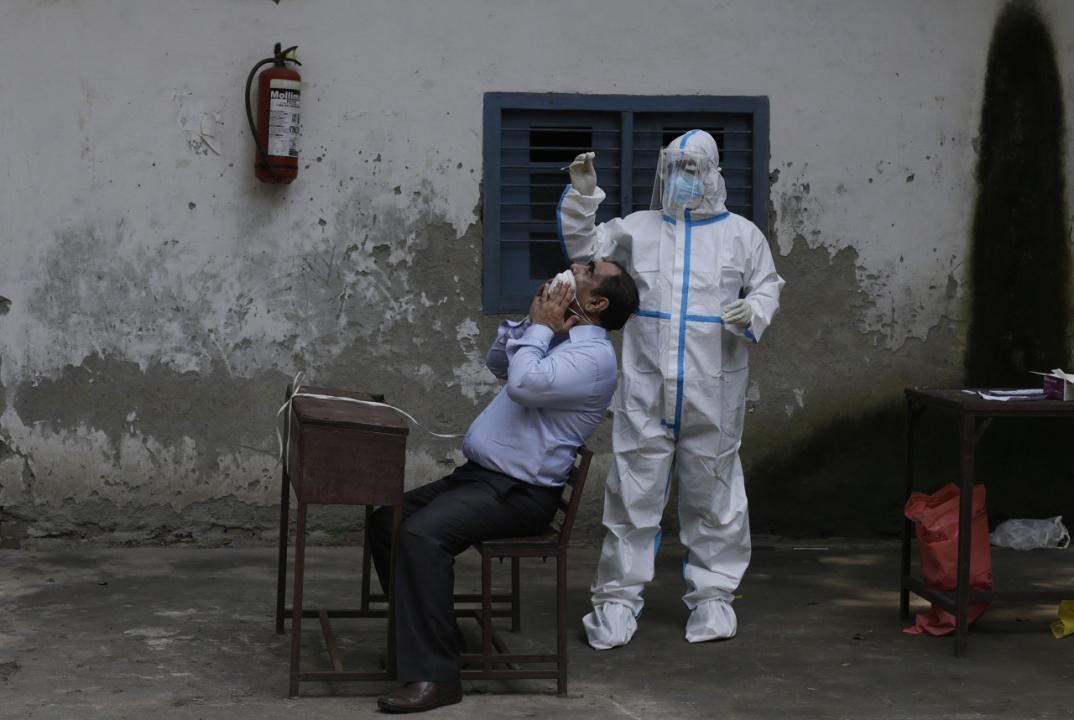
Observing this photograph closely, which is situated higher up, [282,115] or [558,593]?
[282,115]

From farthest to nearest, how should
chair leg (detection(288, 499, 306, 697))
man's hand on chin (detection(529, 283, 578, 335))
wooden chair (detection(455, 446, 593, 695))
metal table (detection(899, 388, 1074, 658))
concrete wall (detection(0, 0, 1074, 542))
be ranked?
concrete wall (detection(0, 0, 1074, 542)) < metal table (detection(899, 388, 1074, 658)) < man's hand on chin (detection(529, 283, 578, 335)) < wooden chair (detection(455, 446, 593, 695)) < chair leg (detection(288, 499, 306, 697))

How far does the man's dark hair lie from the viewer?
468 centimetres

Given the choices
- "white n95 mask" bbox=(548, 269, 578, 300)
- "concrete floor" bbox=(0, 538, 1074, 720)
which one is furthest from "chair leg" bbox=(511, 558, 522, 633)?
"white n95 mask" bbox=(548, 269, 578, 300)

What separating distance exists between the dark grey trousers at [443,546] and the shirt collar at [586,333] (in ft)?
1.62

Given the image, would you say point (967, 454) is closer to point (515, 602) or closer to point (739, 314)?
point (739, 314)

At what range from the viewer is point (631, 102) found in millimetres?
6508

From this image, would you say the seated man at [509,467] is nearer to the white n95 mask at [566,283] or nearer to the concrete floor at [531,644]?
the white n95 mask at [566,283]

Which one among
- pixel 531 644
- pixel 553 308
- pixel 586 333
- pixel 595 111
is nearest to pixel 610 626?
pixel 531 644

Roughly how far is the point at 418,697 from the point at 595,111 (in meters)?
3.22

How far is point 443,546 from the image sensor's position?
4.29 m

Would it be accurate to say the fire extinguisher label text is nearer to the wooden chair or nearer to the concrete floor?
the concrete floor

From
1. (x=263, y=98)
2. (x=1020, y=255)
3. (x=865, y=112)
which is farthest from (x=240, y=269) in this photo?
(x=1020, y=255)

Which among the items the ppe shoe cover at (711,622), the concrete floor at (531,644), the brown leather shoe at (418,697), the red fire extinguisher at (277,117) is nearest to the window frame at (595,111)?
the red fire extinguisher at (277,117)

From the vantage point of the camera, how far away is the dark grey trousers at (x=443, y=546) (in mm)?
4219
